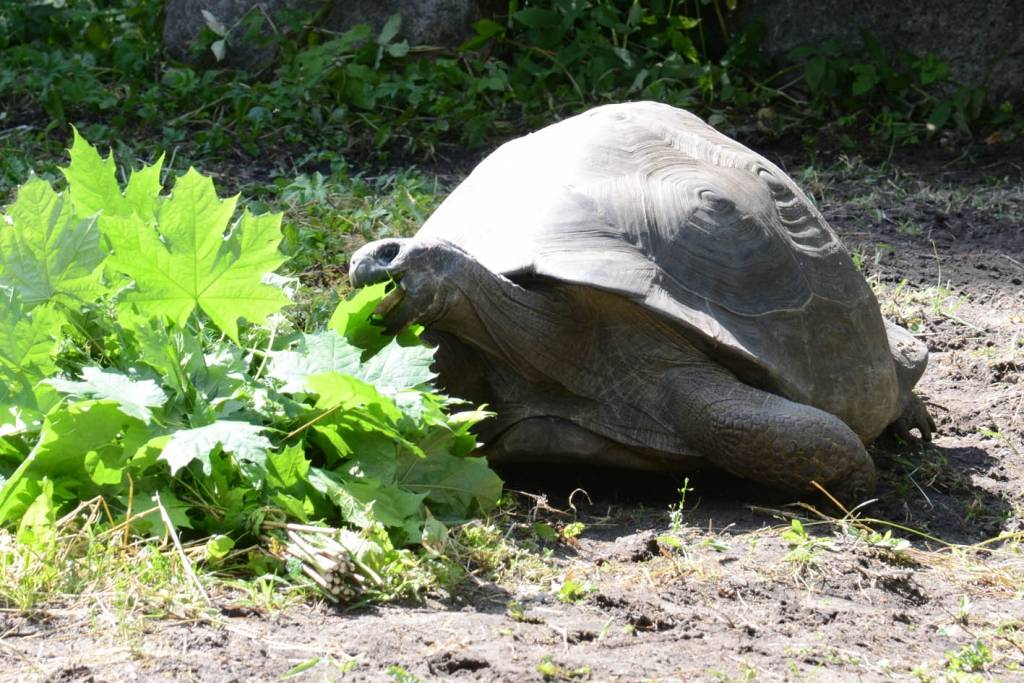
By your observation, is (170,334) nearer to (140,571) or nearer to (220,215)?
(220,215)

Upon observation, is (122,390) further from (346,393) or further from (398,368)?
(398,368)

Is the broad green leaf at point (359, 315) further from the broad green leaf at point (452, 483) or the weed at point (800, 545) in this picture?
the weed at point (800, 545)

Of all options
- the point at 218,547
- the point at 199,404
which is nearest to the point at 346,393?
the point at 199,404

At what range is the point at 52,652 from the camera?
7.44ft

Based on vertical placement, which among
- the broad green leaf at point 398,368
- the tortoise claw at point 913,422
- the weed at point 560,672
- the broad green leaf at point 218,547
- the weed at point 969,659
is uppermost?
the broad green leaf at point 398,368

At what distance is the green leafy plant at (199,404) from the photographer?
105 inches

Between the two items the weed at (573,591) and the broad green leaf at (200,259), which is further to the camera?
Result: the broad green leaf at (200,259)

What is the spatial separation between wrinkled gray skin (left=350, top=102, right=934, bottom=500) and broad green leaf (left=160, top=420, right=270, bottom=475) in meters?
0.68

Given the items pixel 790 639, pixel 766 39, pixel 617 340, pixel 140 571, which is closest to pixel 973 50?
pixel 766 39

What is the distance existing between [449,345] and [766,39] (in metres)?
4.91

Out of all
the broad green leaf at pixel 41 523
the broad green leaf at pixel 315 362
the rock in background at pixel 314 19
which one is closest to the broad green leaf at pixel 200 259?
the broad green leaf at pixel 315 362

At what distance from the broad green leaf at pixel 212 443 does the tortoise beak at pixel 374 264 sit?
0.65 metres

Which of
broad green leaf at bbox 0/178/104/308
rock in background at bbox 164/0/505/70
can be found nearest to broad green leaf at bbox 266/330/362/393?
broad green leaf at bbox 0/178/104/308

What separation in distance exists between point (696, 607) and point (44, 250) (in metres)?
1.55
